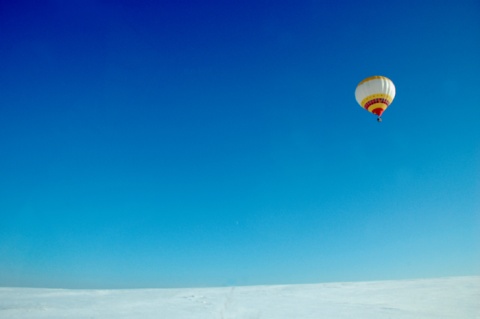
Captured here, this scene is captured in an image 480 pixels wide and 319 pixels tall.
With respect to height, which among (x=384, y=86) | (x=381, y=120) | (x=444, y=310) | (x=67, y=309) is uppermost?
(x=384, y=86)

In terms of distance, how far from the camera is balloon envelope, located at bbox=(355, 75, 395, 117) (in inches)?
695

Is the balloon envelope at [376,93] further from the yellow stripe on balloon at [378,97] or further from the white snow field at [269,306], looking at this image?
the white snow field at [269,306]

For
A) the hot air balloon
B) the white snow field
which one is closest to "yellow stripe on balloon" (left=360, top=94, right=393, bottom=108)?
the hot air balloon

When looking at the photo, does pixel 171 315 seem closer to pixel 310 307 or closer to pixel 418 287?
pixel 310 307

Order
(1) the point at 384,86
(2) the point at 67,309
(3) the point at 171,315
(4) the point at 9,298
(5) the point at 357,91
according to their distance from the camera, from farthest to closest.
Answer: (5) the point at 357,91 → (1) the point at 384,86 → (4) the point at 9,298 → (2) the point at 67,309 → (3) the point at 171,315

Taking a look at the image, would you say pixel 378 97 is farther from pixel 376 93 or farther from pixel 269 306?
pixel 269 306

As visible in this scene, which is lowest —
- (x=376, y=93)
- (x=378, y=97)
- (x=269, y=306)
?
(x=269, y=306)

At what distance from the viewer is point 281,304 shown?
9133 mm

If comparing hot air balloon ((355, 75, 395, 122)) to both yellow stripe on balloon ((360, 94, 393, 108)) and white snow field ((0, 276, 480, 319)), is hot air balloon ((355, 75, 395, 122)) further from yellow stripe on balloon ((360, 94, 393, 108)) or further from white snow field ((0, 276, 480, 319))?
white snow field ((0, 276, 480, 319))

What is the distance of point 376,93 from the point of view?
17750mm

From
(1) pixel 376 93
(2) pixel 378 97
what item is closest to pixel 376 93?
(1) pixel 376 93

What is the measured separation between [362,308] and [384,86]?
14.2 m

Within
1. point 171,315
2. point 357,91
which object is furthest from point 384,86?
point 171,315

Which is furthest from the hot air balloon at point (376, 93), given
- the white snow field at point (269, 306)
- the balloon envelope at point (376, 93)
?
the white snow field at point (269, 306)
